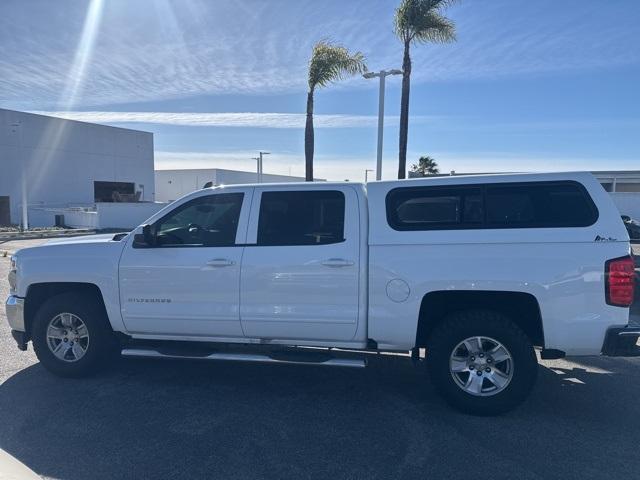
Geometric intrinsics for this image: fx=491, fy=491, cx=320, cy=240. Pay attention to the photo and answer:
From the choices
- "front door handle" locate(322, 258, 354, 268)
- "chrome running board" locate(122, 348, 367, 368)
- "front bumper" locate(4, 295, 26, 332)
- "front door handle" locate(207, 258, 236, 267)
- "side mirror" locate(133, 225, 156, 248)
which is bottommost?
"chrome running board" locate(122, 348, 367, 368)

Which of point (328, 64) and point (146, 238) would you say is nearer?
point (146, 238)

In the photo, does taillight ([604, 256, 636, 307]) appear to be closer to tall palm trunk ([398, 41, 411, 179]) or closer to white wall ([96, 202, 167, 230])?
tall palm trunk ([398, 41, 411, 179])

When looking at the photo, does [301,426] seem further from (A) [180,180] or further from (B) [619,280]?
(A) [180,180]

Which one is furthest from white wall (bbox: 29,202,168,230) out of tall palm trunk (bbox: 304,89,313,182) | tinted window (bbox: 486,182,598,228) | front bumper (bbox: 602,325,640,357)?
front bumper (bbox: 602,325,640,357)

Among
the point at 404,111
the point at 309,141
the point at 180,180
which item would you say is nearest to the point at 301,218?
the point at 404,111

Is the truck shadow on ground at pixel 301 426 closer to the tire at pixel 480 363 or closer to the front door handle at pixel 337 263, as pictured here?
the tire at pixel 480 363

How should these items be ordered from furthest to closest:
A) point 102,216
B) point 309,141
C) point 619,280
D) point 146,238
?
1. point 102,216
2. point 309,141
3. point 146,238
4. point 619,280

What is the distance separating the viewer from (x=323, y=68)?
17703 millimetres

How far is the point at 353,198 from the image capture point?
14.7 feet

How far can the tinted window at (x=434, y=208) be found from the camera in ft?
13.9

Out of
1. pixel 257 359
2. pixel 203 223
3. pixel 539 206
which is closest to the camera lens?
pixel 539 206

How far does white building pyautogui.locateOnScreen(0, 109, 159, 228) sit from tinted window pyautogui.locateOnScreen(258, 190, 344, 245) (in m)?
27.3

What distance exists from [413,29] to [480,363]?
13.4 m

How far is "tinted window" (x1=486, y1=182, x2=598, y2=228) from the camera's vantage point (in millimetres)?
4023
